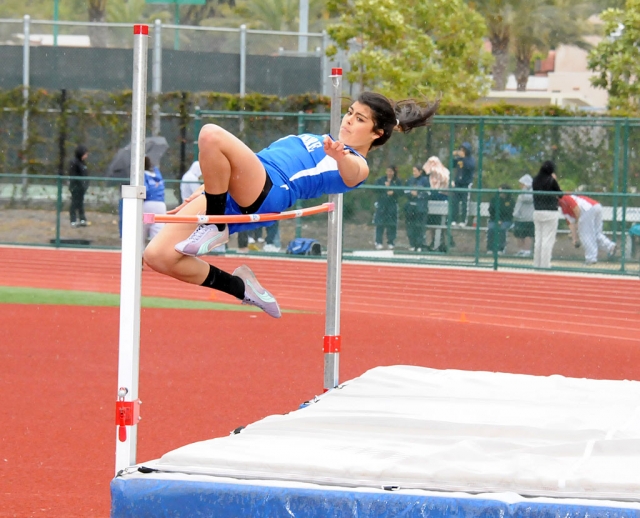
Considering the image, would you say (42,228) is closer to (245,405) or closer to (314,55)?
(314,55)

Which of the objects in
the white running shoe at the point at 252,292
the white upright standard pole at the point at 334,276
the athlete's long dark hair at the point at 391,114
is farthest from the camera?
the white upright standard pole at the point at 334,276

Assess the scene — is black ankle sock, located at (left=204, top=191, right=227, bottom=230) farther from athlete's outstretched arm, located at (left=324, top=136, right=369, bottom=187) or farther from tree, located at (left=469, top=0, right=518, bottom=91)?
tree, located at (left=469, top=0, right=518, bottom=91)

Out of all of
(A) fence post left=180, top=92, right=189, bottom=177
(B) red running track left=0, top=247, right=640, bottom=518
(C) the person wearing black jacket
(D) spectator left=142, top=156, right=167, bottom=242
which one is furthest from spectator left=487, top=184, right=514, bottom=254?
(A) fence post left=180, top=92, right=189, bottom=177

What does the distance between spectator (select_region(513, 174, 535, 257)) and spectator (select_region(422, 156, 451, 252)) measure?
2.92 ft

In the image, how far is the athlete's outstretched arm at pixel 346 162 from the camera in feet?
11.9

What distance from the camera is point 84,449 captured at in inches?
178

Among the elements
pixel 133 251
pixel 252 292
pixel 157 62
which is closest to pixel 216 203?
pixel 252 292

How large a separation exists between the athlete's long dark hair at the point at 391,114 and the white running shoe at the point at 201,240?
34.0 inches

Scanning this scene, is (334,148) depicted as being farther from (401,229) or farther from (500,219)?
(401,229)

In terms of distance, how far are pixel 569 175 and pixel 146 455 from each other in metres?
9.98

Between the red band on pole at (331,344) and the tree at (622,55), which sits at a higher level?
the tree at (622,55)

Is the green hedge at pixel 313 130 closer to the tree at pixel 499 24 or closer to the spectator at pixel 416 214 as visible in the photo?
the spectator at pixel 416 214

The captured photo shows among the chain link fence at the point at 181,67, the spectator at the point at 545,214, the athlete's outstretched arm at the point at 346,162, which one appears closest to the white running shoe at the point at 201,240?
the athlete's outstretched arm at the point at 346,162

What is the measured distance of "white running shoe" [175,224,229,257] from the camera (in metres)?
3.68
